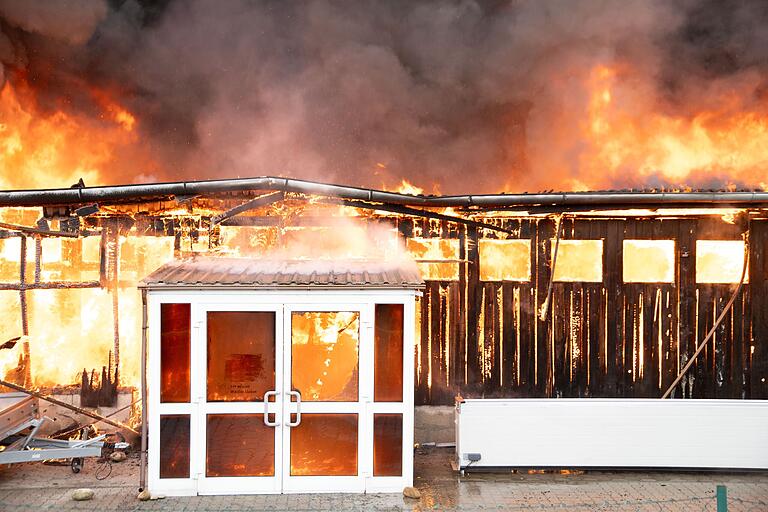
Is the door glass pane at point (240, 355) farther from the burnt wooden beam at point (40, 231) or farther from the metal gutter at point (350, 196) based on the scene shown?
the burnt wooden beam at point (40, 231)

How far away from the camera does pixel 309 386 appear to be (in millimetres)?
6367

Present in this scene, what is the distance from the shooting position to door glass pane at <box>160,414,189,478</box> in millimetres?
6219

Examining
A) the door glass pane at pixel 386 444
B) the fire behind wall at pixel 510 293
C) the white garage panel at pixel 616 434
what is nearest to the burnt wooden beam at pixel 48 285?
the fire behind wall at pixel 510 293

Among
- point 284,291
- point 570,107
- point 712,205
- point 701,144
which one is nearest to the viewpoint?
point 284,291

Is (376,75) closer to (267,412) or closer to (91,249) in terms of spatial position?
(91,249)

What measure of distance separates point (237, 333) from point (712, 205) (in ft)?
25.3

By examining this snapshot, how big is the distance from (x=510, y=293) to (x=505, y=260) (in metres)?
0.58

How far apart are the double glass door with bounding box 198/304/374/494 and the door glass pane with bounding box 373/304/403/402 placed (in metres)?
0.11

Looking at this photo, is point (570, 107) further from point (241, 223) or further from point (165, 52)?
point (165, 52)

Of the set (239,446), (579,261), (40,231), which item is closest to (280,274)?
(239,446)

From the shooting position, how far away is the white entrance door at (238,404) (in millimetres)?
6238

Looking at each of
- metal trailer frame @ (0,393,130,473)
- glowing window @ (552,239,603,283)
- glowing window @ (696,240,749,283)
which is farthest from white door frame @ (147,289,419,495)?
glowing window @ (696,240,749,283)

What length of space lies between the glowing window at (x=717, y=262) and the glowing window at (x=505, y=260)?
2.92 m

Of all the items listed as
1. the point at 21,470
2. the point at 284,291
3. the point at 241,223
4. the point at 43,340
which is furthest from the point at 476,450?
the point at 43,340
